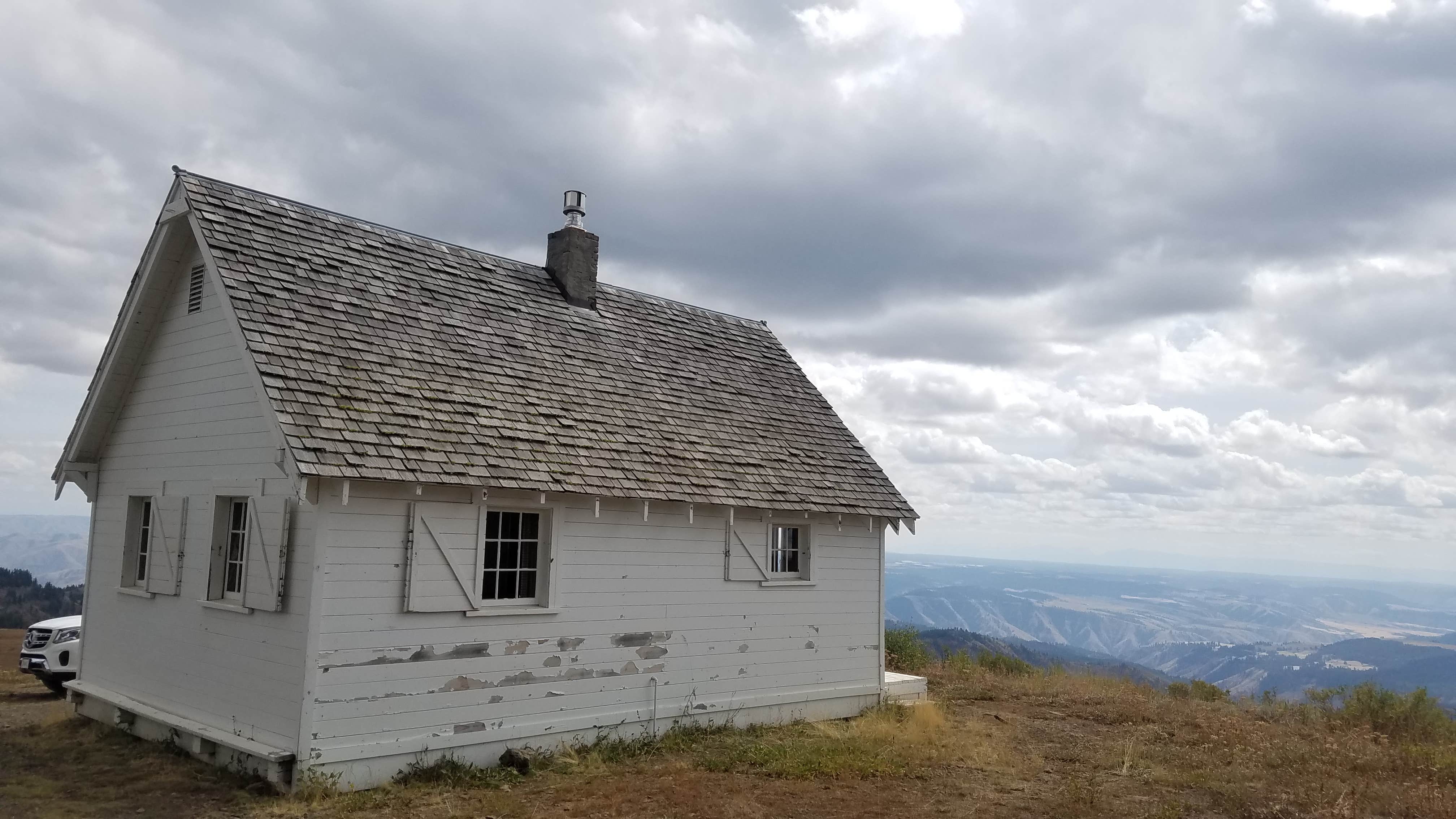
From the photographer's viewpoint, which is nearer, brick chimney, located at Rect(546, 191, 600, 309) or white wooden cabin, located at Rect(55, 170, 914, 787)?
white wooden cabin, located at Rect(55, 170, 914, 787)

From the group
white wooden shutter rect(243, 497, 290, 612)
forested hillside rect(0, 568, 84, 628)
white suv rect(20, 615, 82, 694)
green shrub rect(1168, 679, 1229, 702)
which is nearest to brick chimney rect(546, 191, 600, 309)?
white wooden shutter rect(243, 497, 290, 612)

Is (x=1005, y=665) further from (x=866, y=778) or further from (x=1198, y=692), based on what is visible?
(x=866, y=778)

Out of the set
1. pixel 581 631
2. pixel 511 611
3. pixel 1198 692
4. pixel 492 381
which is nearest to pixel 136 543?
pixel 492 381

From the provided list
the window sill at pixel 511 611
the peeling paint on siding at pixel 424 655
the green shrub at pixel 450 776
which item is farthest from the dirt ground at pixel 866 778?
the window sill at pixel 511 611

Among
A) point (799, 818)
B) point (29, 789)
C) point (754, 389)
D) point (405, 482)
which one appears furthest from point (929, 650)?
point (29, 789)

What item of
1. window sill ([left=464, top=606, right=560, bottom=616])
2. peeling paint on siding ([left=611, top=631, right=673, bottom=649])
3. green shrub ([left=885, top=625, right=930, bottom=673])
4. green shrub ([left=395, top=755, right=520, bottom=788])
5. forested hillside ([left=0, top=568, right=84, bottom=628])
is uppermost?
window sill ([left=464, top=606, right=560, bottom=616])

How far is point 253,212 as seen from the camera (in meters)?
11.3

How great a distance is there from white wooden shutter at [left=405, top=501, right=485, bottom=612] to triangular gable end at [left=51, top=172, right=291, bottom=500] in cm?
212

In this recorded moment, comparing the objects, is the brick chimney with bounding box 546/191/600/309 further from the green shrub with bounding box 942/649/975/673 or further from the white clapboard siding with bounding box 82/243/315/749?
the green shrub with bounding box 942/649/975/673

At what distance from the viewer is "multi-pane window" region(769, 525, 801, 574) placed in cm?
1359

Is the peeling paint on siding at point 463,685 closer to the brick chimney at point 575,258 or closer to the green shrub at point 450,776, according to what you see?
the green shrub at point 450,776

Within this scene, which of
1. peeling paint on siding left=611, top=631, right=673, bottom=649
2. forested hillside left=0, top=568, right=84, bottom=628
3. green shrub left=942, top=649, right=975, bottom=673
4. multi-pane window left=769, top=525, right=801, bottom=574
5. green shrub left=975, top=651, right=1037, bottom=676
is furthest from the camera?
forested hillside left=0, top=568, right=84, bottom=628

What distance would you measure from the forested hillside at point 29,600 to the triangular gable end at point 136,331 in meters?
48.6

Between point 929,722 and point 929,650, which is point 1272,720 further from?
point 929,650
